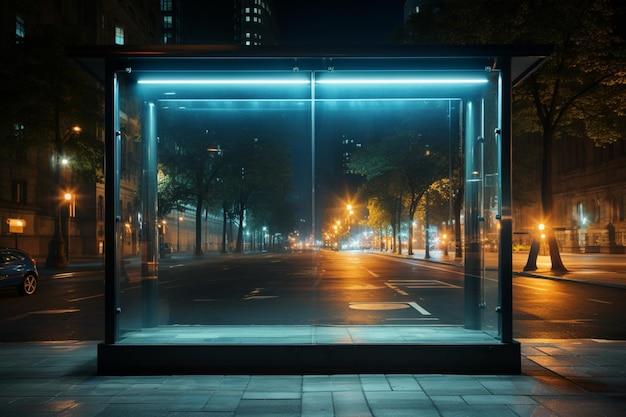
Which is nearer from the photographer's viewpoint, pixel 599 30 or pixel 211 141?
pixel 211 141

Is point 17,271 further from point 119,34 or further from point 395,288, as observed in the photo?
point 119,34

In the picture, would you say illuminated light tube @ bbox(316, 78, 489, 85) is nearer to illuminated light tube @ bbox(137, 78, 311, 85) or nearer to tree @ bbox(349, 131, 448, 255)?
illuminated light tube @ bbox(137, 78, 311, 85)

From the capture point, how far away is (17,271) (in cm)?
1816

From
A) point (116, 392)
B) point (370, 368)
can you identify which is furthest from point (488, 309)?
point (116, 392)

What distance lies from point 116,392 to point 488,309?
4.88m

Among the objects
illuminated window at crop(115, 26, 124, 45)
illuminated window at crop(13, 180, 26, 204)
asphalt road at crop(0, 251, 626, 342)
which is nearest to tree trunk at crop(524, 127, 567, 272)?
asphalt road at crop(0, 251, 626, 342)

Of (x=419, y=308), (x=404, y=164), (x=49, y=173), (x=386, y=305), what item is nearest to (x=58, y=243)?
(x=49, y=173)

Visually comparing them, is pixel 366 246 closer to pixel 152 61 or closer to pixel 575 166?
pixel 575 166

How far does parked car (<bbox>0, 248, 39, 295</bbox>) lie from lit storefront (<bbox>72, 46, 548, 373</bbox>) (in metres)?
11.4

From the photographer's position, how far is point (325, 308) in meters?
14.0

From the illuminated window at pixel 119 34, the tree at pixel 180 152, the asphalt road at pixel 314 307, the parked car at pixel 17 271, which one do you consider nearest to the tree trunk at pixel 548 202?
the asphalt road at pixel 314 307

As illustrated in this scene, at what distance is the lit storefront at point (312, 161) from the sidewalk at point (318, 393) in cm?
25

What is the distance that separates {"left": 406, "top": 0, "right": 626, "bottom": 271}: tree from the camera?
1011 inches

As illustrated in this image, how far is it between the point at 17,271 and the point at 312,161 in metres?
13.3
